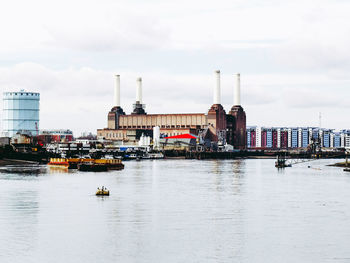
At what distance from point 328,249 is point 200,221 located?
11866 millimetres

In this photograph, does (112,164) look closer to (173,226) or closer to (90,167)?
(90,167)

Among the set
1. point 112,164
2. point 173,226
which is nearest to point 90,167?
point 112,164

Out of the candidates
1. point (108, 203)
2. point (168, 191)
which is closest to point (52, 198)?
point (108, 203)

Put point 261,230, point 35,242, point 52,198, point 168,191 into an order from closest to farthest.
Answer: point 35,242 → point 261,230 → point 52,198 → point 168,191

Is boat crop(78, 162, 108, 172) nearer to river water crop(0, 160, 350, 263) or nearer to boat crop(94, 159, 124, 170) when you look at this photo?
boat crop(94, 159, 124, 170)

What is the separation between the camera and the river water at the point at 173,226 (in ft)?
111

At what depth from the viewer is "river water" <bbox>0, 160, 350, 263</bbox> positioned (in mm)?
33969

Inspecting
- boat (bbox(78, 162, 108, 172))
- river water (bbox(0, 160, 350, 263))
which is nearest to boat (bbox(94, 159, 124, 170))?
boat (bbox(78, 162, 108, 172))

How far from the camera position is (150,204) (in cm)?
5666

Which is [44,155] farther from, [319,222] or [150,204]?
[319,222]

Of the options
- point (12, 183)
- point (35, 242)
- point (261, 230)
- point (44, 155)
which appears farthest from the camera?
point (44, 155)

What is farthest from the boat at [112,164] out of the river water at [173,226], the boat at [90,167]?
the river water at [173,226]

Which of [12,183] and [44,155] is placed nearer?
[12,183]

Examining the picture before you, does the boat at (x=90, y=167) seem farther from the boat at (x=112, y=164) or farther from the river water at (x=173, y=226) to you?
the river water at (x=173, y=226)
